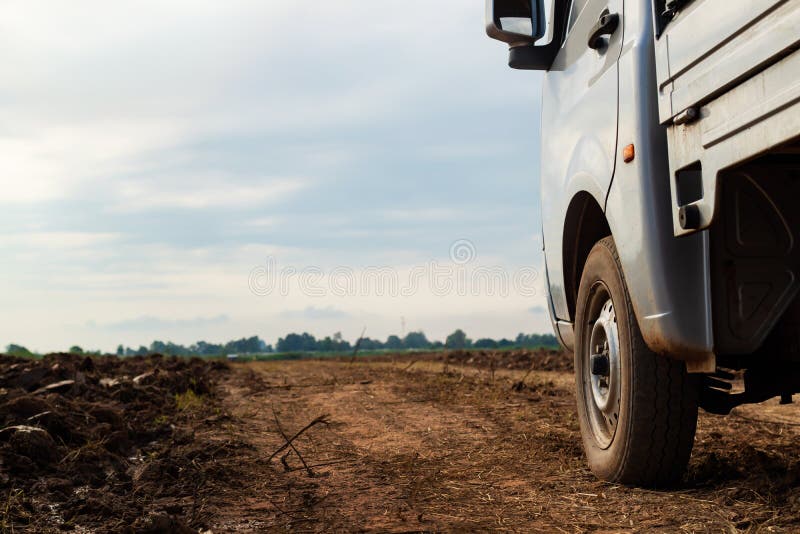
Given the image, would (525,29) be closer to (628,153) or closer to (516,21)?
(516,21)

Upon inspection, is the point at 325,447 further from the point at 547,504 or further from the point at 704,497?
A: the point at 704,497

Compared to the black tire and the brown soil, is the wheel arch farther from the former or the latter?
the brown soil

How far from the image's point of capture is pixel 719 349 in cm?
356

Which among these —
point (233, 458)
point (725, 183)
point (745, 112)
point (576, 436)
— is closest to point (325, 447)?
point (233, 458)

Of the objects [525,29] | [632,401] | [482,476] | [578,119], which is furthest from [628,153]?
[482,476]

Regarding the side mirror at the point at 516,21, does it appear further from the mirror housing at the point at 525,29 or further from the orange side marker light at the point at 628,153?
the orange side marker light at the point at 628,153

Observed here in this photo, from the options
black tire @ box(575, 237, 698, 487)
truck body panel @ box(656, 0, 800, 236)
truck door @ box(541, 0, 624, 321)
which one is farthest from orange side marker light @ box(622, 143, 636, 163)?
black tire @ box(575, 237, 698, 487)

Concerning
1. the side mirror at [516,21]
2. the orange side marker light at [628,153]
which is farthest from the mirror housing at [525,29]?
the orange side marker light at [628,153]

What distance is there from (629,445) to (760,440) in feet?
7.58

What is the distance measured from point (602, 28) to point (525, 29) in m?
1.11

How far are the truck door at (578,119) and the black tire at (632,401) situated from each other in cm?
48

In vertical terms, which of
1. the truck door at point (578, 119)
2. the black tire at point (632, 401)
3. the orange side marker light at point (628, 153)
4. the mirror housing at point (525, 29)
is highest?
the mirror housing at point (525, 29)

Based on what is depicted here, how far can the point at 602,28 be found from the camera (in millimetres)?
4184

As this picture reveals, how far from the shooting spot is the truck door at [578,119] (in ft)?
13.6
